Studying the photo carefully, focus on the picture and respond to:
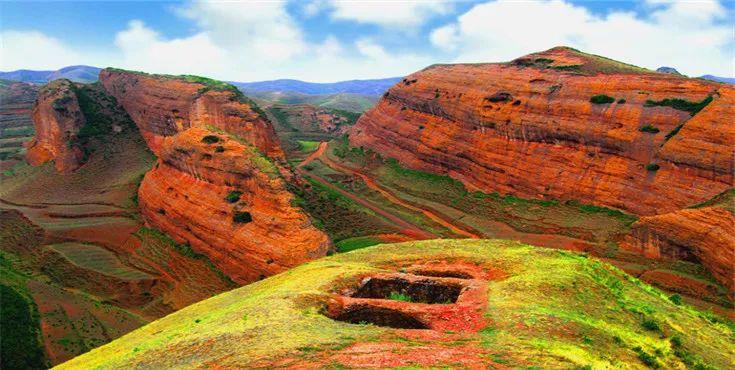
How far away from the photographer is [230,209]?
35469mm

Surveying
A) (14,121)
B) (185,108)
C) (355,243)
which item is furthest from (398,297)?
(14,121)

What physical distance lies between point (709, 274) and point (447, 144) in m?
30.8

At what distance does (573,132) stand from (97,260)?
42.1m

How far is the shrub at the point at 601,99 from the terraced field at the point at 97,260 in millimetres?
40640

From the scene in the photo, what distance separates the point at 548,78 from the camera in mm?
51500

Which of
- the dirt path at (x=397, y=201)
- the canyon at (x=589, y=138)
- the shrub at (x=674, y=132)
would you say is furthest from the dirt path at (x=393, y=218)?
the shrub at (x=674, y=132)

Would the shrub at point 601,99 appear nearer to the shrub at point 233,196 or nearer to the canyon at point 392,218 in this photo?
the canyon at point 392,218

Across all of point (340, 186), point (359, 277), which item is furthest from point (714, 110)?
point (340, 186)

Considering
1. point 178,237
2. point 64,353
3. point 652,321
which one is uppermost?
point 652,321

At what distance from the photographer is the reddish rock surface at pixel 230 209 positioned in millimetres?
32731

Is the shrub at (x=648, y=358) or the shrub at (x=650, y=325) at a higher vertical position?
the shrub at (x=648, y=358)

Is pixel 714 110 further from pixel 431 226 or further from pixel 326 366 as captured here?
pixel 326 366

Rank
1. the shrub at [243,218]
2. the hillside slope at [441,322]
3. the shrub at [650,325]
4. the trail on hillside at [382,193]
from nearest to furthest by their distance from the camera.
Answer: the hillside slope at [441,322], the shrub at [650,325], the shrub at [243,218], the trail on hillside at [382,193]

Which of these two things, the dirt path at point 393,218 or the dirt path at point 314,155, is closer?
the dirt path at point 393,218
